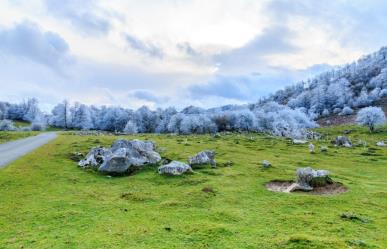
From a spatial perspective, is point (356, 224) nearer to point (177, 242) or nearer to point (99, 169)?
point (177, 242)

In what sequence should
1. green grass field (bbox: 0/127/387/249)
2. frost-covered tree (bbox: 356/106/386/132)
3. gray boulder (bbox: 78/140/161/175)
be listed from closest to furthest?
green grass field (bbox: 0/127/387/249), gray boulder (bbox: 78/140/161/175), frost-covered tree (bbox: 356/106/386/132)

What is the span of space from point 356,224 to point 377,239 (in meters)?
2.27

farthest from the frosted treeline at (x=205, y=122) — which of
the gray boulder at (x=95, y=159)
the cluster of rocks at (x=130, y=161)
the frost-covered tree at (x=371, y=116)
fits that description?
the gray boulder at (x=95, y=159)

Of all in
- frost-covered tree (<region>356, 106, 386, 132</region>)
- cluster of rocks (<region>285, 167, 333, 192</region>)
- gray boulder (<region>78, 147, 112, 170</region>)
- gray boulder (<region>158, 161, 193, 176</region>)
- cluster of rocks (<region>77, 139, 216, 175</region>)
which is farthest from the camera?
frost-covered tree (<region>356, 106, 386, 132</region>)

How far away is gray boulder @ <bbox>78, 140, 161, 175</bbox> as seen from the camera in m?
33.6

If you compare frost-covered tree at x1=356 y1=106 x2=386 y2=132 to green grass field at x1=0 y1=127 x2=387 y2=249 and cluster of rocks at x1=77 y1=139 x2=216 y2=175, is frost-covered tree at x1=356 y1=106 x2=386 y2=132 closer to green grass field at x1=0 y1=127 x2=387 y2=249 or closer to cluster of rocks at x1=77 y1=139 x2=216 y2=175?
green grass field at x1=0 y1=127 x2=387 y2=249

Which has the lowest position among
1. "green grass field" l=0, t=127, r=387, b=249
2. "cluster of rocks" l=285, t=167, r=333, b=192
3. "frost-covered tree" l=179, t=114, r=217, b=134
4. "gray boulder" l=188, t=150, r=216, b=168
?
"green grass field" l=0, t=127, r=387, b=249

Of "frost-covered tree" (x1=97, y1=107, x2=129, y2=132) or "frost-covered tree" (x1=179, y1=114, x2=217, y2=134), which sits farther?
"frost-covered tree" (x1=97, y1=107, x2=129, y2=132)

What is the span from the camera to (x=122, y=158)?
1344 inches

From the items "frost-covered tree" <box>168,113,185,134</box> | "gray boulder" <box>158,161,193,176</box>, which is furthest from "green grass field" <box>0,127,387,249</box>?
"frost-covered tree" <box>168,113,185,134</box>

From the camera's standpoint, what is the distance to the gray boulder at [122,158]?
3362 cm

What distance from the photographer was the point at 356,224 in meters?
19.1

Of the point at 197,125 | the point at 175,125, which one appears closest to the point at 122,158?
the point at 197,125

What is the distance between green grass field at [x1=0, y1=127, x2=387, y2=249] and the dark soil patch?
883mm
